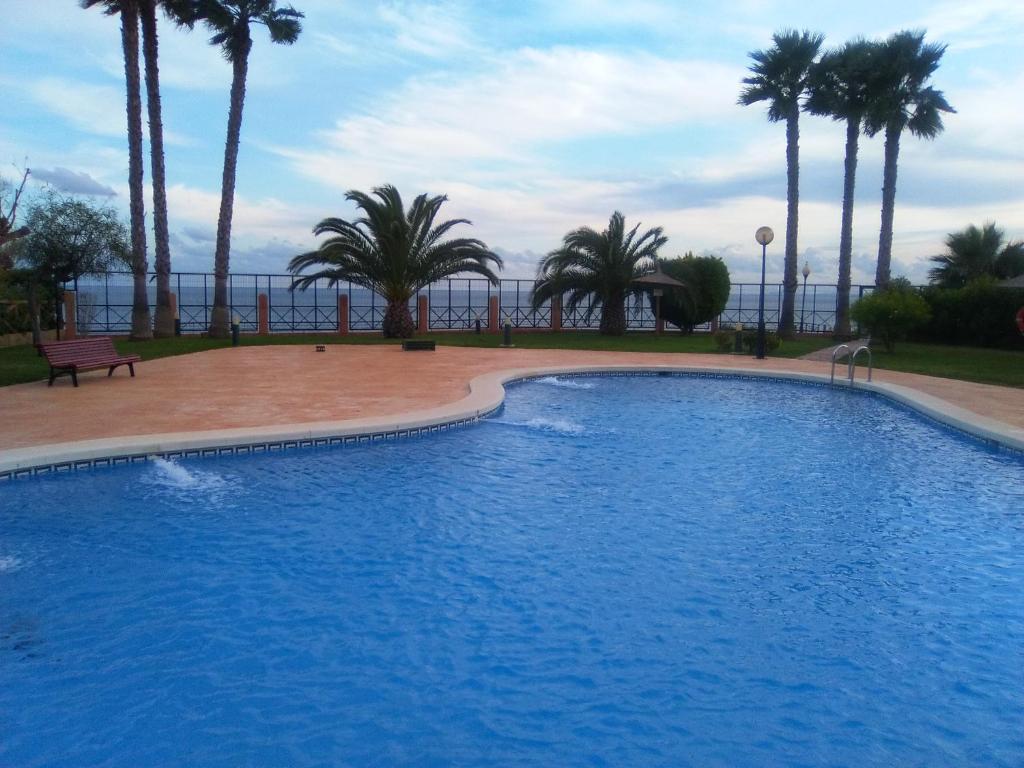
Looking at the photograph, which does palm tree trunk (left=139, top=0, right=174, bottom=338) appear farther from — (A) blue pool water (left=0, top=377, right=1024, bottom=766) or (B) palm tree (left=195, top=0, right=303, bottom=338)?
(A) blue pool water (left=0, top=377, right=1024, bottom=766)

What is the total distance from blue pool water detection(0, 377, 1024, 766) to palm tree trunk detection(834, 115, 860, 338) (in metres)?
19.2

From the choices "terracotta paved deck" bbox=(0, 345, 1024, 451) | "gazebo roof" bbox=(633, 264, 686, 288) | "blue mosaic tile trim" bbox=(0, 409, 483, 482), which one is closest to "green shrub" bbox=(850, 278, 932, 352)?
"terracotta paved deck" bbox=(0, 345, 1024, 451)

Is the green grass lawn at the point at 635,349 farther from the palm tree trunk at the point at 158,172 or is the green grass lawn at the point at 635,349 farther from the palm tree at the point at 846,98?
the palm tree at the point at 846,98

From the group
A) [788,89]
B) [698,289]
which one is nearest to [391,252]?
[698,289]

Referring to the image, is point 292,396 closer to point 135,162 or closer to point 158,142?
point 135,162

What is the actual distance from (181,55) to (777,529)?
24.9 meters

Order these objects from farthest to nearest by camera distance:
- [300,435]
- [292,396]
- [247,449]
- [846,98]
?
[846,98]
[292,396]
[300,435]
[247,449]

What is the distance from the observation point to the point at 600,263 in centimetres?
2684

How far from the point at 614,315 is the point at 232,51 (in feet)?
48.4

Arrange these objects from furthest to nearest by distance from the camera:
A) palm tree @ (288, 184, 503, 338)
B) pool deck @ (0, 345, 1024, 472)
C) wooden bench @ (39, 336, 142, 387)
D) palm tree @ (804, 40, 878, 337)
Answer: palm tree @ (804, 40, 878, 337) → palm tree @ (288, 184, 503, 338) → wooden bench @ (39, 336, 142, 387) → pool deck @ (0, 345, 1024, 472)

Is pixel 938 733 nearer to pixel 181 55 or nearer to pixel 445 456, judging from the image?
pixel 445 456

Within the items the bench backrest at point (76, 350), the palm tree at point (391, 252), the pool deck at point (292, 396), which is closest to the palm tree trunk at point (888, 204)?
the pool deck at point (292, 396)

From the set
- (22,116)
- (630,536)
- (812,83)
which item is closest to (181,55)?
(22,116)

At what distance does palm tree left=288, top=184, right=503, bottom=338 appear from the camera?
2388 cm
